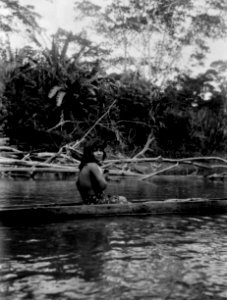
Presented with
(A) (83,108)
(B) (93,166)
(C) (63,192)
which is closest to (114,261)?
(B) (93,166)

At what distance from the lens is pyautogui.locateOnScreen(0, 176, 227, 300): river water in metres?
4.89

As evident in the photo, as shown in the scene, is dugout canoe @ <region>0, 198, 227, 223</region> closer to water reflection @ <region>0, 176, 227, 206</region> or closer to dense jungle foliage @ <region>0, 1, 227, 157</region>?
water reflection @ <region>0, 176, 227, 206</region>

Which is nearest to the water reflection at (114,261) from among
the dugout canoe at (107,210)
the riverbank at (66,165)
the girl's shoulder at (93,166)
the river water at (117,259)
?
the river water at (117,259)

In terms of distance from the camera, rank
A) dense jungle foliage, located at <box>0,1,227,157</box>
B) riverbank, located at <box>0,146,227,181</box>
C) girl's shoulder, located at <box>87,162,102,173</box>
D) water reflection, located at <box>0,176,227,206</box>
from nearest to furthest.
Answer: girl's shoulder, located at <box>87,162,102,173</box>
water reflection, located at <box>0,176,227,206</box>
riverbank, located at <box>0,146,227,181</box>
dense jungle foliage, located at <box>0,1,227,157</box>

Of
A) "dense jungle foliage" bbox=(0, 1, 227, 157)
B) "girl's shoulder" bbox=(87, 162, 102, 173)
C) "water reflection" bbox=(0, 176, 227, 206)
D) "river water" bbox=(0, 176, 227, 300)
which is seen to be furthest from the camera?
"dense jungle foliage" bbox=(0, 1, 227, 157)

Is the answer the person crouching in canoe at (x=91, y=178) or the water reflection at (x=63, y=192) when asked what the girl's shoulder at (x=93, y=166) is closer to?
the person crouching in canoe at (x=91, y=178)

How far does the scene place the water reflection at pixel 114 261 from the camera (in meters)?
4.89

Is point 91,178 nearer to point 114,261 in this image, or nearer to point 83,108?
point 114,261

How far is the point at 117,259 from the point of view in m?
6.16

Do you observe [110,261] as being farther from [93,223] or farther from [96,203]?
[96,203]

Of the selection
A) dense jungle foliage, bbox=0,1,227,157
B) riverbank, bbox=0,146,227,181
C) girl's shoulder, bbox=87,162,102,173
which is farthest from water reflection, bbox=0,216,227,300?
dense jungle foliage, bbox=0,1,227,157

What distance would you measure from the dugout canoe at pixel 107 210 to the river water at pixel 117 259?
22 centimetres

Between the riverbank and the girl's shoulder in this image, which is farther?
the riverbank

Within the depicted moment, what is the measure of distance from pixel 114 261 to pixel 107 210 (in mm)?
3391
